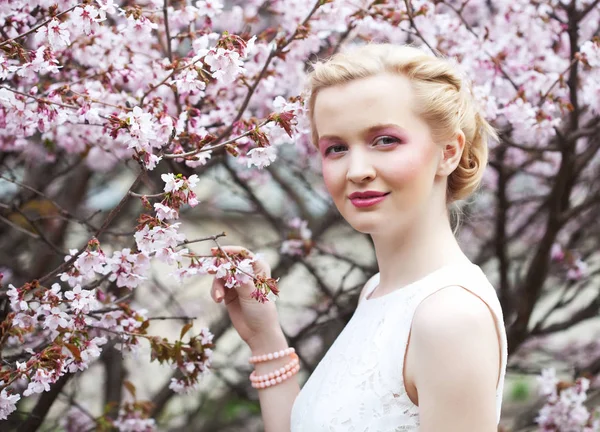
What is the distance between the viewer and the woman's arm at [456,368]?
53.0 inches

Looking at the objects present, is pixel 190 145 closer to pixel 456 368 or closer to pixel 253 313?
pixel 253 313

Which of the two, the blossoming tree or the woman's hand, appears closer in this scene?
the blossoming tree

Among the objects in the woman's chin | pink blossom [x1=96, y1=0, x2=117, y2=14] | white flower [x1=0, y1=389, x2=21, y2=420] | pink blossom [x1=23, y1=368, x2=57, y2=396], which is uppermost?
pink blossom [x1=96, y1=0, x2=117, y2=14]

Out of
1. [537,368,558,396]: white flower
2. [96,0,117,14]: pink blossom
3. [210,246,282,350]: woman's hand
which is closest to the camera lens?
[96,0,117,14]: pink blossom

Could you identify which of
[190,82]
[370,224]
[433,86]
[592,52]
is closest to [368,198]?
[370,224]

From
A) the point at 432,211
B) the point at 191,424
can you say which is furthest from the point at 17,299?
the point at 191,424

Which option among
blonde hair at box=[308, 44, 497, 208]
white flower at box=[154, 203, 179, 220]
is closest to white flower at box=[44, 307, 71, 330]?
white flower at box=[154, 203, 179, 220]

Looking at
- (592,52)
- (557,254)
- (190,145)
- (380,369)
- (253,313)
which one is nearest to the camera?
(380,369)

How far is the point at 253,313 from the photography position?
1953mm

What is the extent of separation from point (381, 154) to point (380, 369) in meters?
0.41

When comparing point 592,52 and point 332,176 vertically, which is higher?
point 592,52

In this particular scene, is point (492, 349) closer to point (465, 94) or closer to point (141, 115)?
point (465, 94)

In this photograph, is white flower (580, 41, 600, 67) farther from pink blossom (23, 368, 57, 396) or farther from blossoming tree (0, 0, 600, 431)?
pink blossom (23, 368, 57, 396)

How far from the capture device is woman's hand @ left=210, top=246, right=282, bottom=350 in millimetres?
1915
